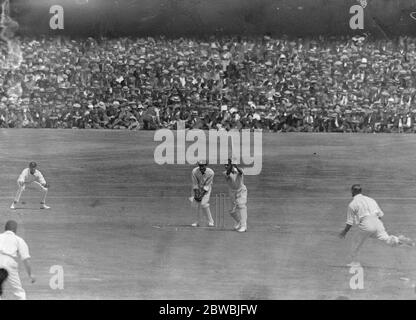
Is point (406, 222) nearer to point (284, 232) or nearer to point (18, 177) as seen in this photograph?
point (284, 232)

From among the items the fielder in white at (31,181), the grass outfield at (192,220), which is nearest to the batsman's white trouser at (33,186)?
the fielder in white at (31,181)

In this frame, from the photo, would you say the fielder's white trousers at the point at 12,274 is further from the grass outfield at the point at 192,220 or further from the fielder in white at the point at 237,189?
the fielder in white at the point at 237,189

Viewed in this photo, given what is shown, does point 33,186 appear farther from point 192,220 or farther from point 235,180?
point 235,180

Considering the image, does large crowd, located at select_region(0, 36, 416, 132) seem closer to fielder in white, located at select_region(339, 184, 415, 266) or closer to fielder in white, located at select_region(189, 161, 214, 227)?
fielder in white, located at select_region(189, 161, 214, 227)

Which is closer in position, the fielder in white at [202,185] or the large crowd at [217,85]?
the fielder in white at [202,185]
